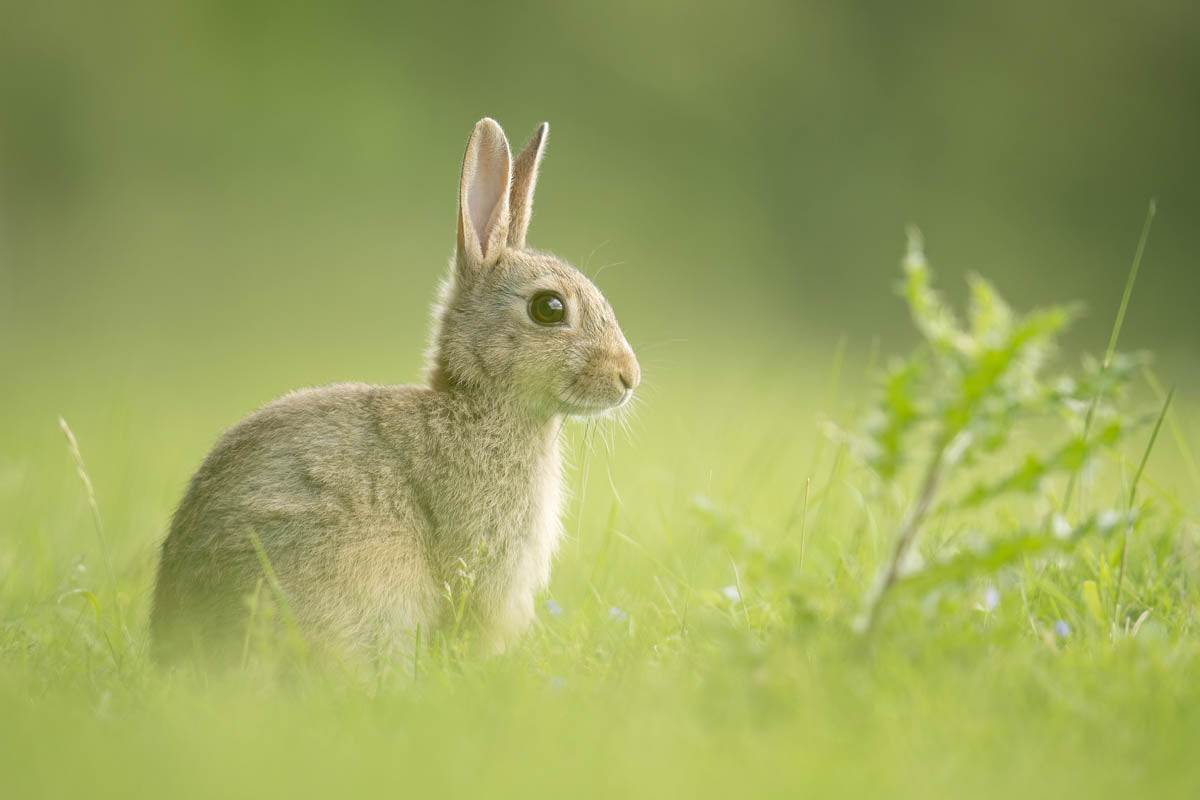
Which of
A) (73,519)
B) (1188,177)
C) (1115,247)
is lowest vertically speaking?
(73,519)

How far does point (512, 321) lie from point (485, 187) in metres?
0.58

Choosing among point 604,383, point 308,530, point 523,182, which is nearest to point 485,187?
point 523,182

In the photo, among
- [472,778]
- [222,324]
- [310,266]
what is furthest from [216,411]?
[472,778]

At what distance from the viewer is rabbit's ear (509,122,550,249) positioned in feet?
14.6

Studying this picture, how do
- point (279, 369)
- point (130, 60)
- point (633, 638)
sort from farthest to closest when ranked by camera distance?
point (130, 60) < point (279, 369) < point (633, 638)

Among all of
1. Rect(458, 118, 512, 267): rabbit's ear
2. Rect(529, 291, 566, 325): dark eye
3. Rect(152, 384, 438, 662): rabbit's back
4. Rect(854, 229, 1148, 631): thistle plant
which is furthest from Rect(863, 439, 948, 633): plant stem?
Rect(458, 118, 512, 267): rabbit's ear

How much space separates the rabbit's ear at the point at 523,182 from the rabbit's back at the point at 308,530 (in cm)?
106

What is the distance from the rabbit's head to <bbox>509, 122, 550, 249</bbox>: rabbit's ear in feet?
0.20

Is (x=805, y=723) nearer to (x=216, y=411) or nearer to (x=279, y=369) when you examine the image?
(x=216, y=411)

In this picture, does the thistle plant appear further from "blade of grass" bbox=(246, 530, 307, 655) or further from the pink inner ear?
the pink inner ear

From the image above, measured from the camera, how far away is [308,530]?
3.48 metres

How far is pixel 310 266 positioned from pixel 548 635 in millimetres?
10739

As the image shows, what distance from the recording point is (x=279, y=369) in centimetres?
1011

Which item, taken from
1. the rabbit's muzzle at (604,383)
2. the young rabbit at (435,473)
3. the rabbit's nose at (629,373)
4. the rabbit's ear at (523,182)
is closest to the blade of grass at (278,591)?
the young rabbit at (435,473)
